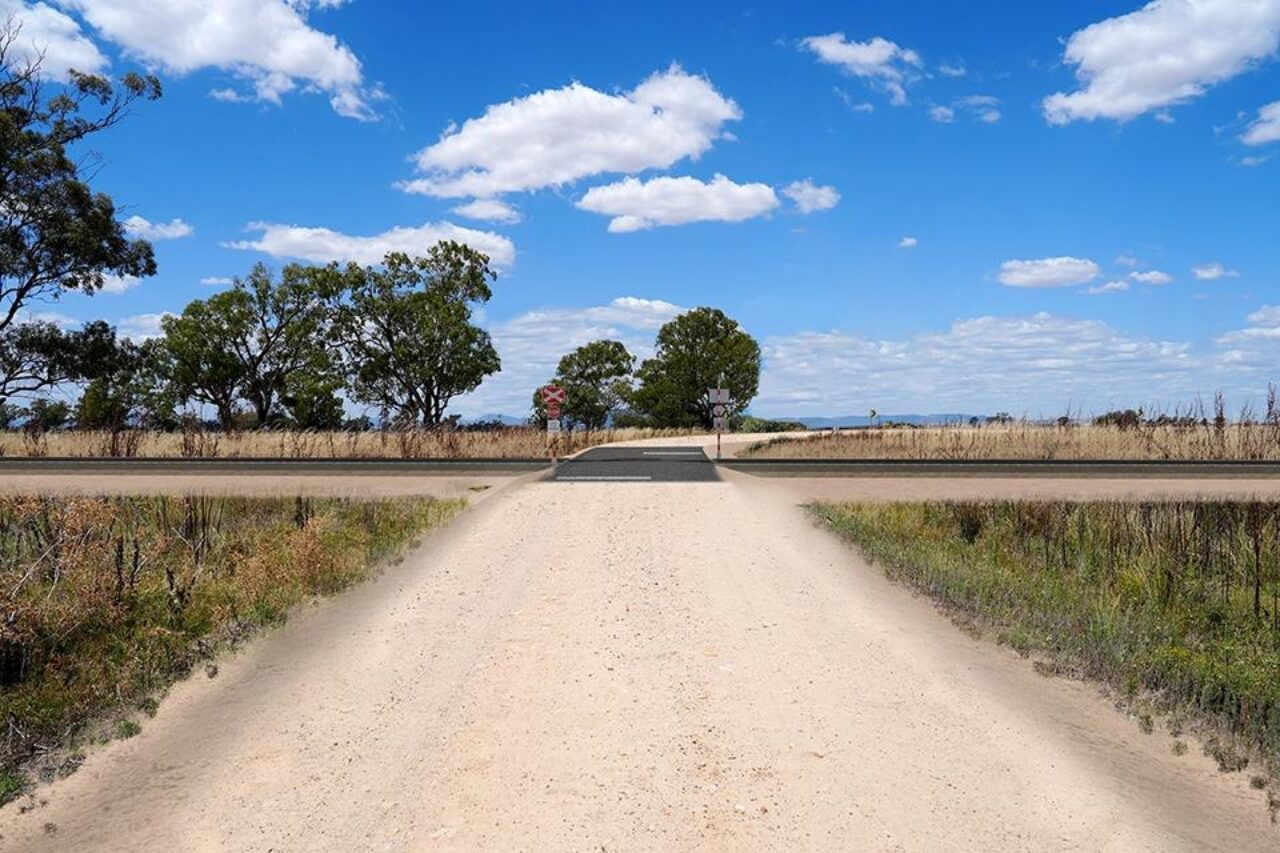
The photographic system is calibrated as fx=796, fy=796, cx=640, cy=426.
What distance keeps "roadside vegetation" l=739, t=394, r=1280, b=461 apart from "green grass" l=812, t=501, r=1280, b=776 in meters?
11.2

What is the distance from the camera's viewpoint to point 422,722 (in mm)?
5816

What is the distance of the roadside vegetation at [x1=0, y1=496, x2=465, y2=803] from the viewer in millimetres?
6414

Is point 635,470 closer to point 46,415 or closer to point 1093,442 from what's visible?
point 1093,442

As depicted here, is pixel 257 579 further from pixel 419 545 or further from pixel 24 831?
pixel 24 831

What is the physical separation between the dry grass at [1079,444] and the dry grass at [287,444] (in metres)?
9.00

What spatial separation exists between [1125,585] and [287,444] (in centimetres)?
2558

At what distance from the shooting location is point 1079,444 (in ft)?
83.5

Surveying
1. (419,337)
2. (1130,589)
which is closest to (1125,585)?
(1130,589)

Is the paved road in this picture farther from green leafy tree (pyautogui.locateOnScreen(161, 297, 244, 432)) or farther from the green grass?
green leafy tree (pyautogui.locateOnScreen(161, 297, 244, 432))

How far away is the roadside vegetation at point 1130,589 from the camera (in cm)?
654

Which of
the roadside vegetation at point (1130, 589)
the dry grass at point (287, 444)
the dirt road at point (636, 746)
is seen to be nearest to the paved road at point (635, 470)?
the dry grass at point (287, 444)

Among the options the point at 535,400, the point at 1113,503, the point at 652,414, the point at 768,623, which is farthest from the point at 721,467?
the point at 535,400

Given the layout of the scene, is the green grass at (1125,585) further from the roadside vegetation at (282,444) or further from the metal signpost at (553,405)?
the roadside vegetation at (282,444)

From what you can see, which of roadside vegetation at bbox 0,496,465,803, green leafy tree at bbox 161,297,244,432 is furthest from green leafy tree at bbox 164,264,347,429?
roadside vegetation at bbox 0,496,465,803
